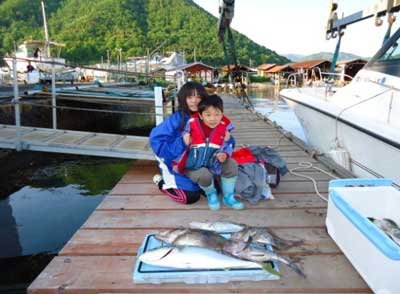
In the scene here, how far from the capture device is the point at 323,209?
2.66m

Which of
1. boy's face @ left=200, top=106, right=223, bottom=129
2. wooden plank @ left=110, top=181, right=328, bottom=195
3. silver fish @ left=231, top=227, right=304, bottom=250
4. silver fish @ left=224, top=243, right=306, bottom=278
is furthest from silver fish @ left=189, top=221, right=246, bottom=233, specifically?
wooden plank @ left=110, top=181, right=328, bottom=195

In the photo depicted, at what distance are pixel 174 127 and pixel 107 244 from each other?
3.57 ft

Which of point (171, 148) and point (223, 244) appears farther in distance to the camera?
point (171, 148)

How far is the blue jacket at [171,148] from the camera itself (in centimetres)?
271

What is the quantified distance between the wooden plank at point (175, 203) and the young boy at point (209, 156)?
0.17 m

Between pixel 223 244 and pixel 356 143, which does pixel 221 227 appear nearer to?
pixel 223 244

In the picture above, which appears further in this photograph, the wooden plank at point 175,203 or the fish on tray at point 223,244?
the wooden plank at point 175,203

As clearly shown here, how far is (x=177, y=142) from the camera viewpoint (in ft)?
8.81

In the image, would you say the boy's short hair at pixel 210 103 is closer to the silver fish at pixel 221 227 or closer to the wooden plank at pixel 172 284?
the silver fish at pixel 221 227

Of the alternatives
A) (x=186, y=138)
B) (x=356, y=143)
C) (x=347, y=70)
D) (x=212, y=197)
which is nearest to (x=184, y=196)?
(x=212, y=197)

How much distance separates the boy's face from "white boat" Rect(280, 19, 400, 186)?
66.8 inches

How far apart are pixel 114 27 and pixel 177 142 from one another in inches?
3334

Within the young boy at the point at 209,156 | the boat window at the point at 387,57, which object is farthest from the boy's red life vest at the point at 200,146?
the boat window at the point at 387,57

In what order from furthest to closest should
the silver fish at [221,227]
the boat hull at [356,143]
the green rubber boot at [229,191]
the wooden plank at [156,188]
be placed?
the boat hull at [356,143] → the wooden plank at [156,188] → the green rubber boot at [229,191] → the silver fish at [221,227]
